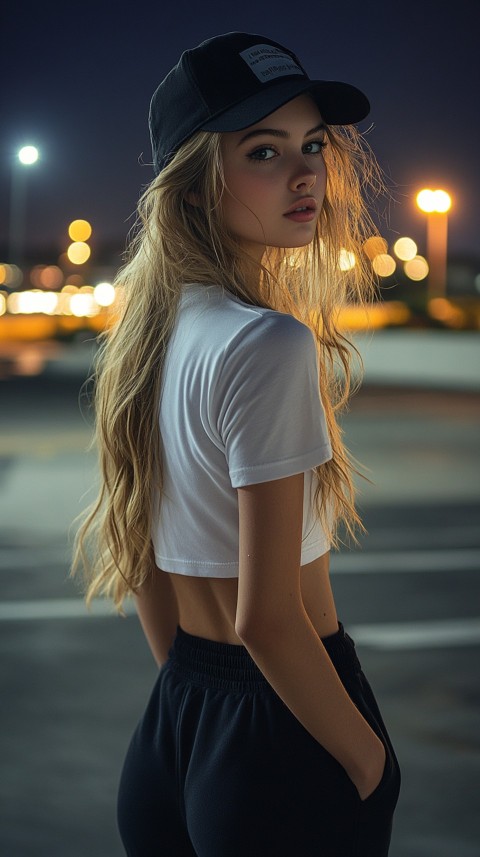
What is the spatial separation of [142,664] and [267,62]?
4.40 metres

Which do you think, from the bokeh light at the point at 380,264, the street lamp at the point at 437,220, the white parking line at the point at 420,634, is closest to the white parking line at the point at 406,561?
the white parking line at the point at 420,634

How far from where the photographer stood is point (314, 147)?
2111mm

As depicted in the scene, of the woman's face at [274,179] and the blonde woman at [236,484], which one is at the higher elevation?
the woman's face at [274,179]

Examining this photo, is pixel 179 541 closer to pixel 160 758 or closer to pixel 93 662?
pixel 160 758

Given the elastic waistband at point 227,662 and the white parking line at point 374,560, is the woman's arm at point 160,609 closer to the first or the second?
the elastic waistband at point 227,662

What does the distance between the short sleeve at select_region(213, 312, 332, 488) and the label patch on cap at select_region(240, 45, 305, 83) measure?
1.54 ft

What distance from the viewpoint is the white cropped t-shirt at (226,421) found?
1729 mm

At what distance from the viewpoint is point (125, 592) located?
2.34m

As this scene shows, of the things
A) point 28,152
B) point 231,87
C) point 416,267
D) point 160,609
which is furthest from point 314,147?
point 416,267

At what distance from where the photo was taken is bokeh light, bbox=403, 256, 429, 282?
458 feet

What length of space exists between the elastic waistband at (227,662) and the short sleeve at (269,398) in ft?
1.14

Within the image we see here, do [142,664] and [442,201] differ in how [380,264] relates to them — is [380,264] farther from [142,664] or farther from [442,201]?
[442,201]

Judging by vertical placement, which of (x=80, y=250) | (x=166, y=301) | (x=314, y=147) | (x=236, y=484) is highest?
(x=80, y=250)

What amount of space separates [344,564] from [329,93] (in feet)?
21.1
